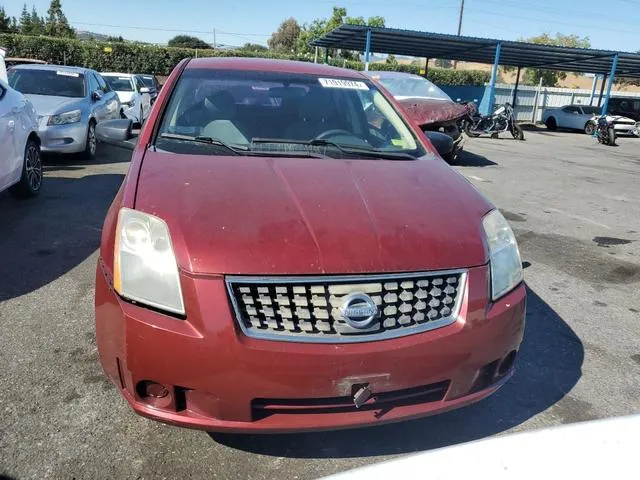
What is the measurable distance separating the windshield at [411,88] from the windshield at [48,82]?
597 cm

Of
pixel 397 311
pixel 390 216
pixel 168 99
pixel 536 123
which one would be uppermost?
pixel 168 99

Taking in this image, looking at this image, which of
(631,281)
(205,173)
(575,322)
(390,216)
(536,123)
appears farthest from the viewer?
(536,123)

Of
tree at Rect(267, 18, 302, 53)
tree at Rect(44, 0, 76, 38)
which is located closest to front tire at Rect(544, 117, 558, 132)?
tree at Rect(44, 0, 76, 38)

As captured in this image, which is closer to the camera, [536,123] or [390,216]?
[390,216]

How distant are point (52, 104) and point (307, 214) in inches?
313

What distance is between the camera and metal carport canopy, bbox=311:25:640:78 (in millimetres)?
22781

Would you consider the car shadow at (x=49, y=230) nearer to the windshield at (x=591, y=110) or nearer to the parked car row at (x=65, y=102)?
the parked car row at (x=65, y=102)

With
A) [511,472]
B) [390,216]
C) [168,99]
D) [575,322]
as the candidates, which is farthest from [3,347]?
[575,322]

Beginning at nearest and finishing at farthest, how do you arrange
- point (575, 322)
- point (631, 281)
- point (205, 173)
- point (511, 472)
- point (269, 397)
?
point (511, 472), point (269, 397), point (205, 173), point (575, 322), point (631, 281)

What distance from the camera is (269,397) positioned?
6.68 feet

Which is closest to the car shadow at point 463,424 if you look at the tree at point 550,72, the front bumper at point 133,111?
the front bumper at point 133,111

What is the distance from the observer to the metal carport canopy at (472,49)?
22.8 m

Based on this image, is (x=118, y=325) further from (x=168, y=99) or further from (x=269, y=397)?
(x=168, y=99)

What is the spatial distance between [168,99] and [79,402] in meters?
1.77
